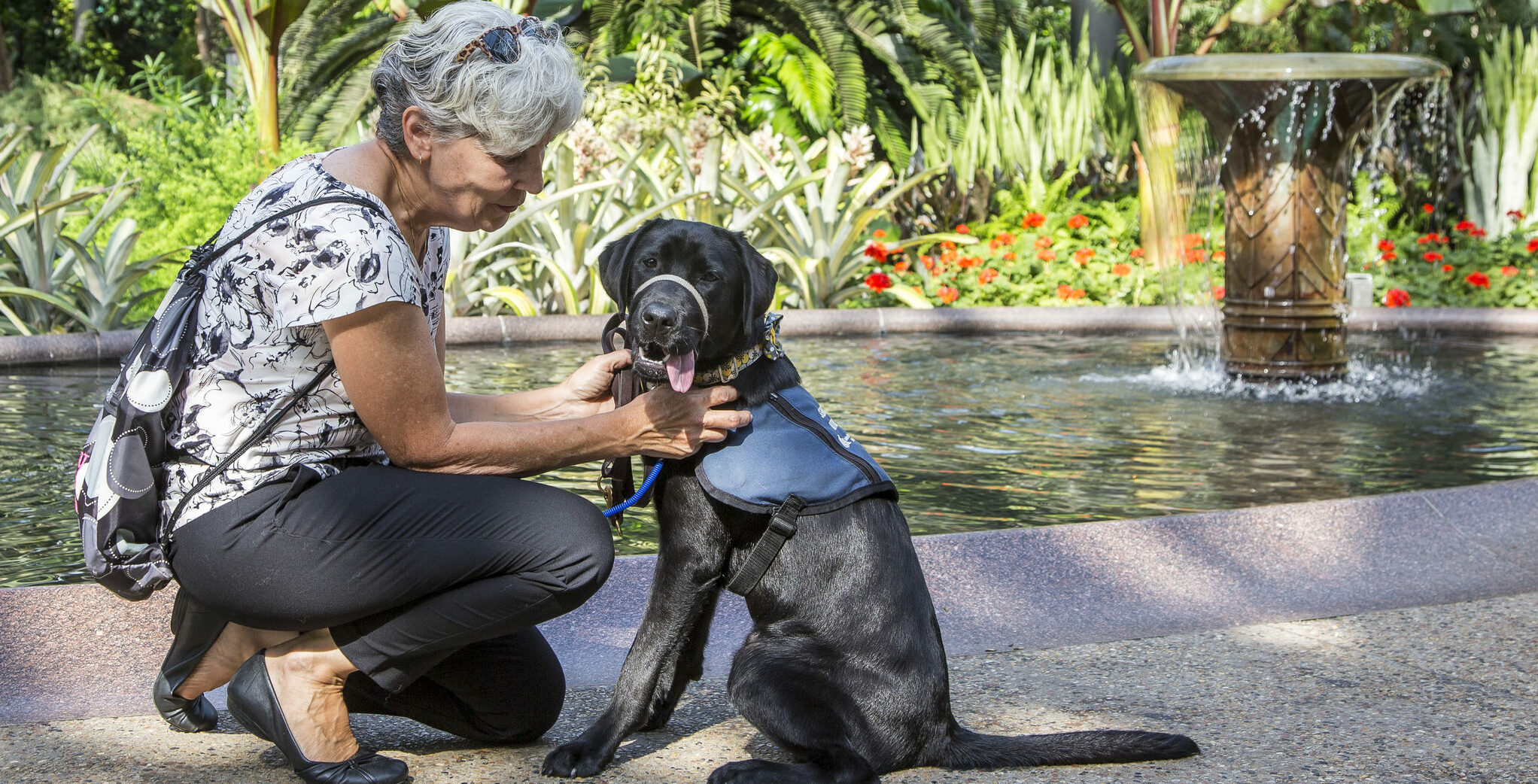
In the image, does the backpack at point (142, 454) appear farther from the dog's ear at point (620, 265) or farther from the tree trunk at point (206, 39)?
the tree trunk at point (206, 39)

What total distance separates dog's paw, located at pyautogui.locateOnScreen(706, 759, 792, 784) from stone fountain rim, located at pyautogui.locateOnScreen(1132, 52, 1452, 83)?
5.04 metres

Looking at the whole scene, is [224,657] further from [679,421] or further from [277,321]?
[679,421]

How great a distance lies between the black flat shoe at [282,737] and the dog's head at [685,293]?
81cm

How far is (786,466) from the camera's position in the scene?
7.64ft

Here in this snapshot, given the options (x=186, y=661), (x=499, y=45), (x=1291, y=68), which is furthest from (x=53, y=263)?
(x=1291, y=68)

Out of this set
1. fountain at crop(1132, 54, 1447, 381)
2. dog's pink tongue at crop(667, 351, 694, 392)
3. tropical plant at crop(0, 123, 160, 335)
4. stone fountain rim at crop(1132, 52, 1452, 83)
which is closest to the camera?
dog's pink tongue at crop(667, 351, 694, 392)

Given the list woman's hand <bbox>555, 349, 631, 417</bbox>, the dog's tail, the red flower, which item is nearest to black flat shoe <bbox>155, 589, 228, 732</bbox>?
woman's hand <bbox>555, 349, 631, 417</bbox>

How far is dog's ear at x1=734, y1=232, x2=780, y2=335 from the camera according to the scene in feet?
8.10

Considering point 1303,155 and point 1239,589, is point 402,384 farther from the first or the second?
point 1303,155

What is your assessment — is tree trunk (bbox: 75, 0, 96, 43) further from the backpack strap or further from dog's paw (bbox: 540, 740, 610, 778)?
dog's paw (bbox: 540, 740, 610, 778)

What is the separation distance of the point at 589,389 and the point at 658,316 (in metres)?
0.47

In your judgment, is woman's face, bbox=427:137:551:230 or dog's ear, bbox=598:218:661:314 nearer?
woman's face, bbox=427:137:551:230

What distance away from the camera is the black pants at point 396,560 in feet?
7.12

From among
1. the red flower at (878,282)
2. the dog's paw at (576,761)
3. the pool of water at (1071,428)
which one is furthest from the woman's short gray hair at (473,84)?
the red flower at (878,282)
